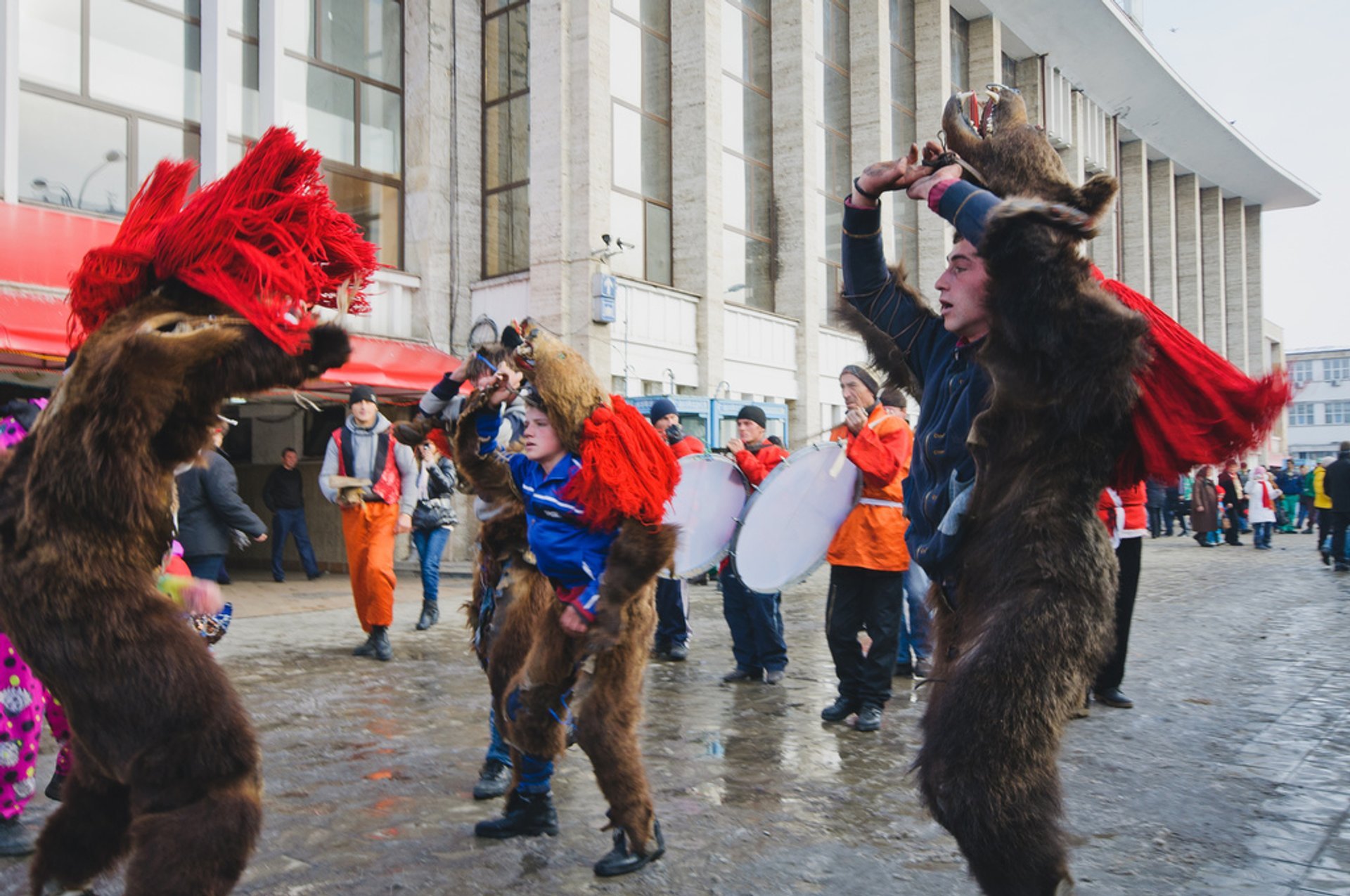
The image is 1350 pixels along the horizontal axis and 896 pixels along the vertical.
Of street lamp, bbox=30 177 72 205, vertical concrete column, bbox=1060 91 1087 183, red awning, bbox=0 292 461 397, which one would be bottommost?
red awning, bbox=0 292 461 397

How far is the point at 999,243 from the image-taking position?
2264 millimetres

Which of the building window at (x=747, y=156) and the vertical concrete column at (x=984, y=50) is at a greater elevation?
the vertical concrete column at (x=984, y=50)

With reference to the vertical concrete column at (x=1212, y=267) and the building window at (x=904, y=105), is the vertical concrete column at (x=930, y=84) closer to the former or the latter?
the building window at (x=904, y=105)

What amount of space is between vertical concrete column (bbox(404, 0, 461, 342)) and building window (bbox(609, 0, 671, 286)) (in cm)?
292

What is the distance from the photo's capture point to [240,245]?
2.74 meters

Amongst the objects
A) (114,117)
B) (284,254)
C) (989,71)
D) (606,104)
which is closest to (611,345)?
(606,104)

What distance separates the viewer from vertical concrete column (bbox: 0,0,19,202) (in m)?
11.1

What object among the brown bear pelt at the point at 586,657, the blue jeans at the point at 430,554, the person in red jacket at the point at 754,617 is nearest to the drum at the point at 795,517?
the person in red jacket at the point at 754,617

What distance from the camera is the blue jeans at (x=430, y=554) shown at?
9320 mm

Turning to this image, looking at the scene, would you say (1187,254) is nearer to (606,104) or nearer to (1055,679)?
(606,104)

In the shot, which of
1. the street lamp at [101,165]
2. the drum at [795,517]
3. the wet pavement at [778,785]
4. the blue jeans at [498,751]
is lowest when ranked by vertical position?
the wet pavement at [778,785]

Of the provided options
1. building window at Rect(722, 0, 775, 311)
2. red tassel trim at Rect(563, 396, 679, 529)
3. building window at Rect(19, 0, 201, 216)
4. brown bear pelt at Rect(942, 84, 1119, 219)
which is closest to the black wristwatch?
brown bear pelt at Rect(942, 84, 1119, 219)

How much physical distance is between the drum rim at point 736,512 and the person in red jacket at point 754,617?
0.07m

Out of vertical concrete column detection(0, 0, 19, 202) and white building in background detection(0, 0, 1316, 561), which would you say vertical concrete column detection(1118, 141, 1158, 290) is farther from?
vertical concrete column detection(0, 0, 19, 202)
